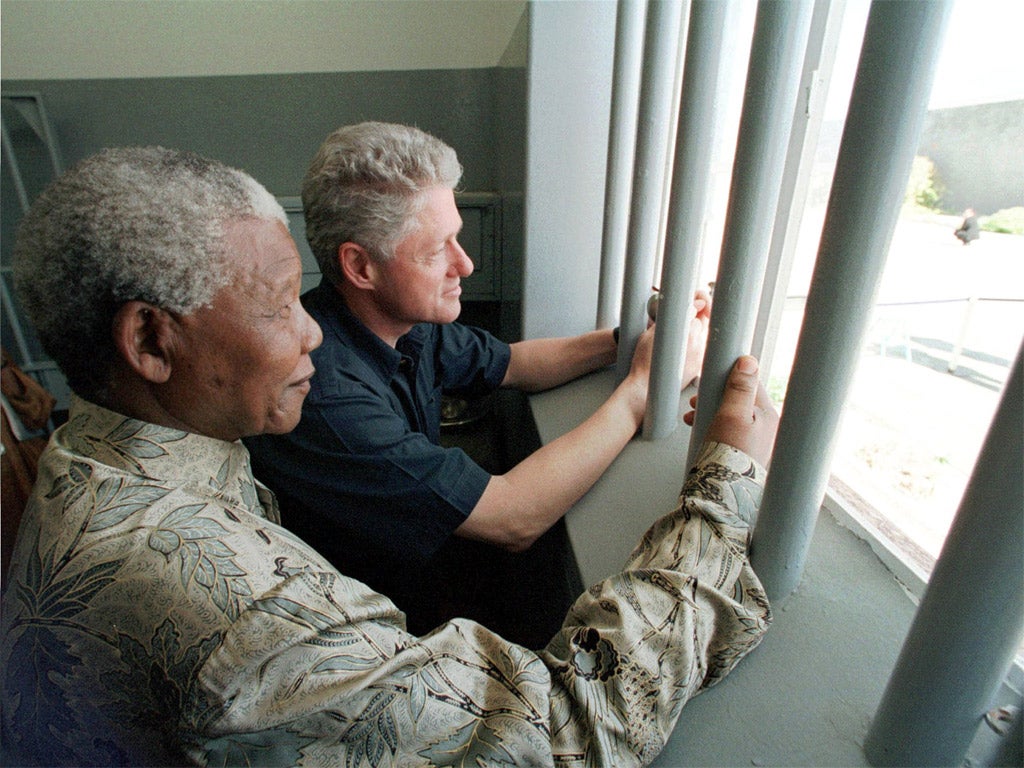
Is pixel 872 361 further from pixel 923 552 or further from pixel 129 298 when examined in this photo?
pixel 129 298

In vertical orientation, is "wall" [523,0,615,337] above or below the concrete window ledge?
above

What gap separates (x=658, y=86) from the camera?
903 millimetres

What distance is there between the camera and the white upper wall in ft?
7.61

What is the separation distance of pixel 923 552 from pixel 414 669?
66 centimetres

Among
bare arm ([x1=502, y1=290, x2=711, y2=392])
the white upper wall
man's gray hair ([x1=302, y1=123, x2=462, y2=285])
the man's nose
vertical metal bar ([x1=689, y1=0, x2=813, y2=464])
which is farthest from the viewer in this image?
the white upper wall

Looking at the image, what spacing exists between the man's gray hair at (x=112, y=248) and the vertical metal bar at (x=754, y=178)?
0.56 metres

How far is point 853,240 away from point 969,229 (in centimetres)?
35

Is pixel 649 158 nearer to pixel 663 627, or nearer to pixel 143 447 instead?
pixel 663 627

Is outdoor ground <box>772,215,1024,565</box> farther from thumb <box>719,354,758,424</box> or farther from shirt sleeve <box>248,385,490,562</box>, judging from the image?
shirt sleeve <box>248,385,490,562</box>

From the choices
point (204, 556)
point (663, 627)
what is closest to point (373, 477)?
point (204, 556)

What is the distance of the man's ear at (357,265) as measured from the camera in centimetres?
105

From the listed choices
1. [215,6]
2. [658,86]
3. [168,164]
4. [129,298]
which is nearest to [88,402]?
[129,298]

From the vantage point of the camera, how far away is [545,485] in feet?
3.15

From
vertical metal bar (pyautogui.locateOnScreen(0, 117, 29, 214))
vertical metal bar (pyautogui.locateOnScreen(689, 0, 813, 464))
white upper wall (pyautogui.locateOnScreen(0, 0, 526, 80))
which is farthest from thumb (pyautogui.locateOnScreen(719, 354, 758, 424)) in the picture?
vertical metal bar (pyautogui.locateOnScreen(0, 117, 29, 214))
